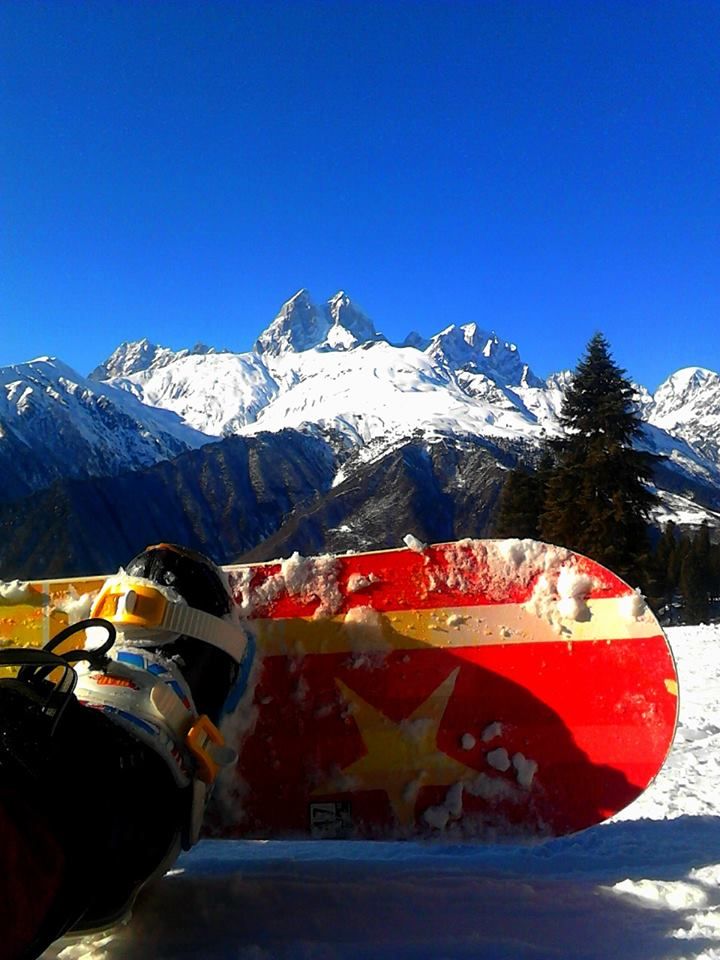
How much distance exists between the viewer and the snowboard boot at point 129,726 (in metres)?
1.35

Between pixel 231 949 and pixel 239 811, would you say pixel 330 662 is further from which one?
pixel 231 949

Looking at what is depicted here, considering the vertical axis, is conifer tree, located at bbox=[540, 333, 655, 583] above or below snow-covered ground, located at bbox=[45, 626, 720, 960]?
above

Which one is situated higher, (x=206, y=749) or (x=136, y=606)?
(x=136, y=606)

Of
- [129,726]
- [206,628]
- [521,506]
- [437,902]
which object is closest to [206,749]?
[129,726]

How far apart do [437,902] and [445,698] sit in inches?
33.3

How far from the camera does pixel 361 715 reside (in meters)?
2.67

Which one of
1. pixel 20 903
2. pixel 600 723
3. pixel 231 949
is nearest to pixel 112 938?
pixel 231 949

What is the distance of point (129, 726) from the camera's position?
1674 millimetres

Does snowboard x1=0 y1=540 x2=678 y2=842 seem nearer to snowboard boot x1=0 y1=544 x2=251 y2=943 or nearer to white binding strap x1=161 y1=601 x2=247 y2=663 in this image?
white binding strap x1=161 y1=601 x2=247 y2=663

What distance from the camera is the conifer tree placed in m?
22.9

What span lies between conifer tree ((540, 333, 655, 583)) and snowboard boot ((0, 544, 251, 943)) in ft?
70.4

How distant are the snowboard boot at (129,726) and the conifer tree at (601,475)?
21468 mm

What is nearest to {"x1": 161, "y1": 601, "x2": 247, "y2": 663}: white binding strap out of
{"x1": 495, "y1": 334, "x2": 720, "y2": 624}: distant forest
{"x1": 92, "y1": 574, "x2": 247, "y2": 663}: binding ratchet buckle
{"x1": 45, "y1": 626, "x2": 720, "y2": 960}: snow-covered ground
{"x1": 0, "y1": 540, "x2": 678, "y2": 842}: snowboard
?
{"x1": 92, "y1": 574, "x2": 247, "y2": 663}: binding ratchet buckle

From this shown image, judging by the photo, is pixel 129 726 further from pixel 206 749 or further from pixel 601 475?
pixel 601 475
